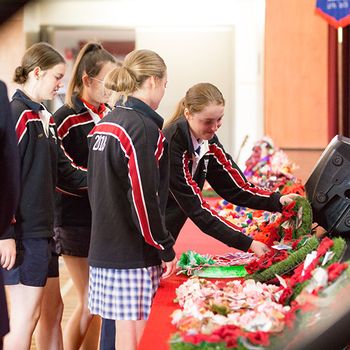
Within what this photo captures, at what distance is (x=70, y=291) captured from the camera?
5742 millimetres

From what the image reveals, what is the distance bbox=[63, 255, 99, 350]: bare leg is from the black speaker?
3.53ft

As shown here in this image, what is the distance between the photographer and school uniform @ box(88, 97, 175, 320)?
239 centimetres

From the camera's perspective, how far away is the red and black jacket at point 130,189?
7.81 ft

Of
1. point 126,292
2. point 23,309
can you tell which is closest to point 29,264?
point 23,309

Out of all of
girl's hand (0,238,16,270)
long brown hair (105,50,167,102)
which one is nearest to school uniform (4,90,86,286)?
girl's hand (0,238,16,270)

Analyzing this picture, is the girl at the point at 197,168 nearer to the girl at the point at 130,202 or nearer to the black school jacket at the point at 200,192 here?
the black school jacket at the point at 200,192

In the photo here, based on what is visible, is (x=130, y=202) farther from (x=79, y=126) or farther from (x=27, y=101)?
(x=79, y=126)

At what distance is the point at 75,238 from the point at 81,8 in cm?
648

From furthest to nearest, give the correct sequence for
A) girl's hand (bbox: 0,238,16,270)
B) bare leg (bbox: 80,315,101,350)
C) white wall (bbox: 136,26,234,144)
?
1. white wall (bbox: 136,26,234,144)
2. bare leg (bbox: 80,315,101,350)
3. girl's hand (bbox: 0,238,16,270)

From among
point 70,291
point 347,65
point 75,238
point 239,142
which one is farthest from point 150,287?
point 239,142

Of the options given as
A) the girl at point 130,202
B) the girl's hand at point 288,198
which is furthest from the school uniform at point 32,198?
the girl's hand at point 288,198

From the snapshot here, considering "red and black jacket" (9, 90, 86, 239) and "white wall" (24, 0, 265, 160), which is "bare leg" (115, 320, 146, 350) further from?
"white wall" (24, 0, 265, 160)

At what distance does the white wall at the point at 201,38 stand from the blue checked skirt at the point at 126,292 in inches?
256

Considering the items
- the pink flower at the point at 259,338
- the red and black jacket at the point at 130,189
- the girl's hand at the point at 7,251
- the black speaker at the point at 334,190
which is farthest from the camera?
the black speaker at the point at 334,190
